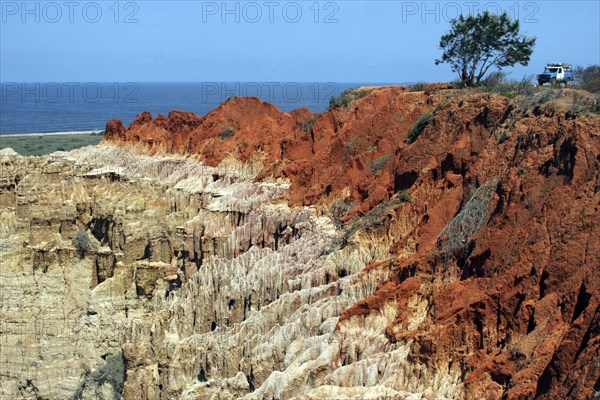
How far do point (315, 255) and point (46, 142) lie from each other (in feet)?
198

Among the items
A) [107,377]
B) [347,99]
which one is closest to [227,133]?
[347,99]

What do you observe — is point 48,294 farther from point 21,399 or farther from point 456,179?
point 456,179

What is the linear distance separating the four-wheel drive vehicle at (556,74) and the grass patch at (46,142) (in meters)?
47.6

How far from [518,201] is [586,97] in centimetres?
578

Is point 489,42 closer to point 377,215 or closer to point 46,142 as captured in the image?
point 377,215

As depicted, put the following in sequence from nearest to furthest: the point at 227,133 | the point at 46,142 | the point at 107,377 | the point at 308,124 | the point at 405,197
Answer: the point at 405,197 < the point at 107,377 < the point at 308,124 < the point at 227,133 < the point at 46,142

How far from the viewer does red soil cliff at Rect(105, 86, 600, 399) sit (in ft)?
45.5

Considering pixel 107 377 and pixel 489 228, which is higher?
pixel 489 228

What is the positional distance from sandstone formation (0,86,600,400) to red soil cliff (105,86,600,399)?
0.05 meters

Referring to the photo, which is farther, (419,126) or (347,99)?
(347,99)

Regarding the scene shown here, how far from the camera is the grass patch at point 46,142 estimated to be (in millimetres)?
68000

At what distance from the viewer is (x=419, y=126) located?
1075 inches

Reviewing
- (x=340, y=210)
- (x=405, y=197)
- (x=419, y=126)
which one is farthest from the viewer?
(x=419, y=126)

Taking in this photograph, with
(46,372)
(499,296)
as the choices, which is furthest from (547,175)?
(46,372)
